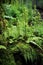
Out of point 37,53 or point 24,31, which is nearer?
point 37,53

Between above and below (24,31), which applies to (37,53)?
below

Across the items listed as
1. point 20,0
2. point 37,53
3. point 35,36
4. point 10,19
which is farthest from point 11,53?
point 20,0

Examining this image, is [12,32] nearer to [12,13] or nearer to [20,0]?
[12,13]

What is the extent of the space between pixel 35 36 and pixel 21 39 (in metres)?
0.49

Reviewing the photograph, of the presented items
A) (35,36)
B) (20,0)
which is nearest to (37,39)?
(35,36)

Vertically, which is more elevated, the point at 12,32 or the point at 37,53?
the point at 12,32

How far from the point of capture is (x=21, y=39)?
5.04 m

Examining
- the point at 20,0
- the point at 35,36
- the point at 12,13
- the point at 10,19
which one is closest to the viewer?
the point at 35,36

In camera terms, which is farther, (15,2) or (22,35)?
(15,2)

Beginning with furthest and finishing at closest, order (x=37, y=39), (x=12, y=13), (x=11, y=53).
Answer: (x=12, y=13), (x=37, y=39), (x=11, y=53)

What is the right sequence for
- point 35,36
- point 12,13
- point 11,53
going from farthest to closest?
1. point 12,13
2. point 35,36
3. point 11,53

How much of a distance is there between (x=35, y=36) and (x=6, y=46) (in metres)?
0.94

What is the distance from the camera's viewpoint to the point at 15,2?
22.8ft

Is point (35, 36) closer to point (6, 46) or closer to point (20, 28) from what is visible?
point (20, 28)
